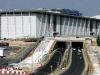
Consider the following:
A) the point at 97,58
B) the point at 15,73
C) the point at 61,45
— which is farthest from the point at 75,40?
the point at 15,73

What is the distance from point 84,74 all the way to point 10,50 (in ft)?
221

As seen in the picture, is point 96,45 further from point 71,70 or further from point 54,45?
point 71,70

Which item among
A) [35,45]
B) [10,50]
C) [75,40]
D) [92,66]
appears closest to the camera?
[92,66]

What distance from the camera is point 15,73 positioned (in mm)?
74312

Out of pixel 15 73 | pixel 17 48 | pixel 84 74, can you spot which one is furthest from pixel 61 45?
pixel 15 73

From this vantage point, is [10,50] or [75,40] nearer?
[10,50]

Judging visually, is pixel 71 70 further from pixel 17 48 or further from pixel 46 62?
pixel 17 48

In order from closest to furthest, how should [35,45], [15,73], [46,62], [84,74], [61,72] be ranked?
[15,73] < [84,74] < [61,72] < [46,62] < [35,45]

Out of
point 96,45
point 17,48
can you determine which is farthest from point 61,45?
point 17,48

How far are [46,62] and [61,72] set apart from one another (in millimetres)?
23801

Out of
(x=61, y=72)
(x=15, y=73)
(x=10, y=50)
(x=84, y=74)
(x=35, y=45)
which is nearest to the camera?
(x=15, y=73)

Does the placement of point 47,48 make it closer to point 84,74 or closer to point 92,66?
point 92,66

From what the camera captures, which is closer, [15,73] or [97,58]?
→ [15,73]

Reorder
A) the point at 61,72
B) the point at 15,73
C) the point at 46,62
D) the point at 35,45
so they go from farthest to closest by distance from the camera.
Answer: the point at 35,45, the point at 46,62, the point at 61,72, the point at 15,73
